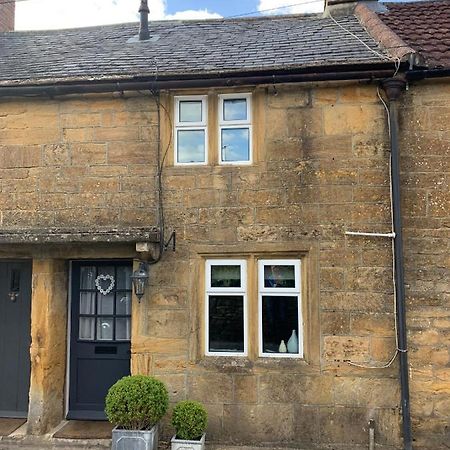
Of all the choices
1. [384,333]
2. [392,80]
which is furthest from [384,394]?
[392,80]

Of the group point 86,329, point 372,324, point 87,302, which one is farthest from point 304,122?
point 86,329

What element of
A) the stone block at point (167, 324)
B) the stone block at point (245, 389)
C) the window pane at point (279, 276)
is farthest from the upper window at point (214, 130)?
the stone block at point (245, 389)

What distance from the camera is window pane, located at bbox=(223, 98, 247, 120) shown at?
6.16m

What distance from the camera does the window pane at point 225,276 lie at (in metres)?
5.98

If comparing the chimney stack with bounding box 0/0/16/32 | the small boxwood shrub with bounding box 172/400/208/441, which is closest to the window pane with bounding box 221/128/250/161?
the small boxwood shrub with bounding box 172/400/208/441

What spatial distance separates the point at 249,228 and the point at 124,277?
219 centimetres

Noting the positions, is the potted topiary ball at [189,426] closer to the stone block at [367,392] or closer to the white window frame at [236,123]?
the stone block at [367,392]

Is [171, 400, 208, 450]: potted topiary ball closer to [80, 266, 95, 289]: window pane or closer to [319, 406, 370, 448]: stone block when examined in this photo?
[319, 406, 370, 448]: stone block

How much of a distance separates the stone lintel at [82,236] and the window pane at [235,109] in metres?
1.96

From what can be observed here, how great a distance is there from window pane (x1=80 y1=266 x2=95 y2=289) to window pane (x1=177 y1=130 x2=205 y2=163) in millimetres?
2276

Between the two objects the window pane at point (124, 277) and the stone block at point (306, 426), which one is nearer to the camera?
the stone block at point (306, 426)

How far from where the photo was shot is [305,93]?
5988 millimetres

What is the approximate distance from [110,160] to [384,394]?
4.83m

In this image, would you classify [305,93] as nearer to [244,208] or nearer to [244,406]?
[244,208]
